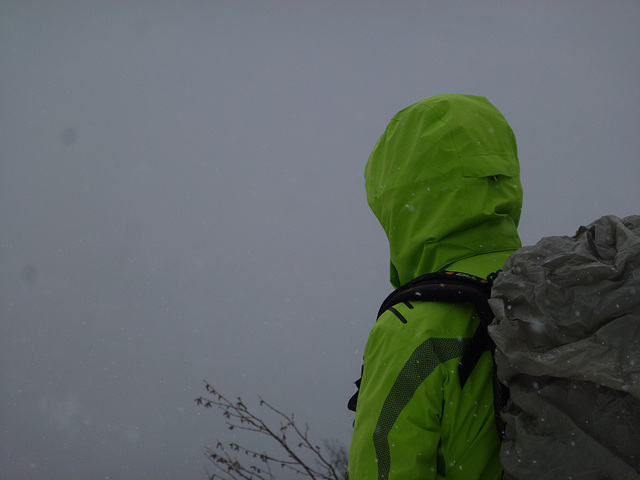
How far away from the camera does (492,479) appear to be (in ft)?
4.30

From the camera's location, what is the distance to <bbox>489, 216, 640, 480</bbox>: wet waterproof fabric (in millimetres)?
985

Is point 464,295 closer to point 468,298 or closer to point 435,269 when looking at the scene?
point 468,298

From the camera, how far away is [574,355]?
1.01 m

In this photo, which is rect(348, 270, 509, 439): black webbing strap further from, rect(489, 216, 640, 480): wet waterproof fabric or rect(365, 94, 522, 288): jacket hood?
rect(365, 94, 522, 288): jacket hood

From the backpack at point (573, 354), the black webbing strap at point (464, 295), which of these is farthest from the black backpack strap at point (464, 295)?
the backpack at point (573, 354)

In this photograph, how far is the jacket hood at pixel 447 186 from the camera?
5.15 feet

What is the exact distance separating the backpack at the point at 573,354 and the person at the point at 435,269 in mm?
143

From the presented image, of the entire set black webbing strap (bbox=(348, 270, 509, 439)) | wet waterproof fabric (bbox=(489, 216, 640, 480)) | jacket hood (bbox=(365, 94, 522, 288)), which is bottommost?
wet waterproof fabric (bbox=(489, 216, 640, 480))

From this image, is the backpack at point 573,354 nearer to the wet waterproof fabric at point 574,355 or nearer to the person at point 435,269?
the wet waterproof fabric at point 574,355

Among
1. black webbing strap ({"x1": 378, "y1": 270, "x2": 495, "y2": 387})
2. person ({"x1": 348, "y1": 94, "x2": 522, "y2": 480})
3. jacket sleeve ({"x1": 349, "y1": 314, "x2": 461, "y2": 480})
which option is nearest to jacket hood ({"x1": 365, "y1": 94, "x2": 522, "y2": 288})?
person ({"x1": 348, "y1": 94, "x2": 522, "y2": 480})

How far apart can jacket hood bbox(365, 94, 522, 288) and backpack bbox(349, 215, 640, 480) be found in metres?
0.37

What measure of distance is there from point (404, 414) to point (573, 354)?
445 millimetres

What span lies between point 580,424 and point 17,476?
31.8 meters

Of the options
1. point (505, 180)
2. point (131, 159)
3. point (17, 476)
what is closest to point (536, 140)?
point (505, 180)
